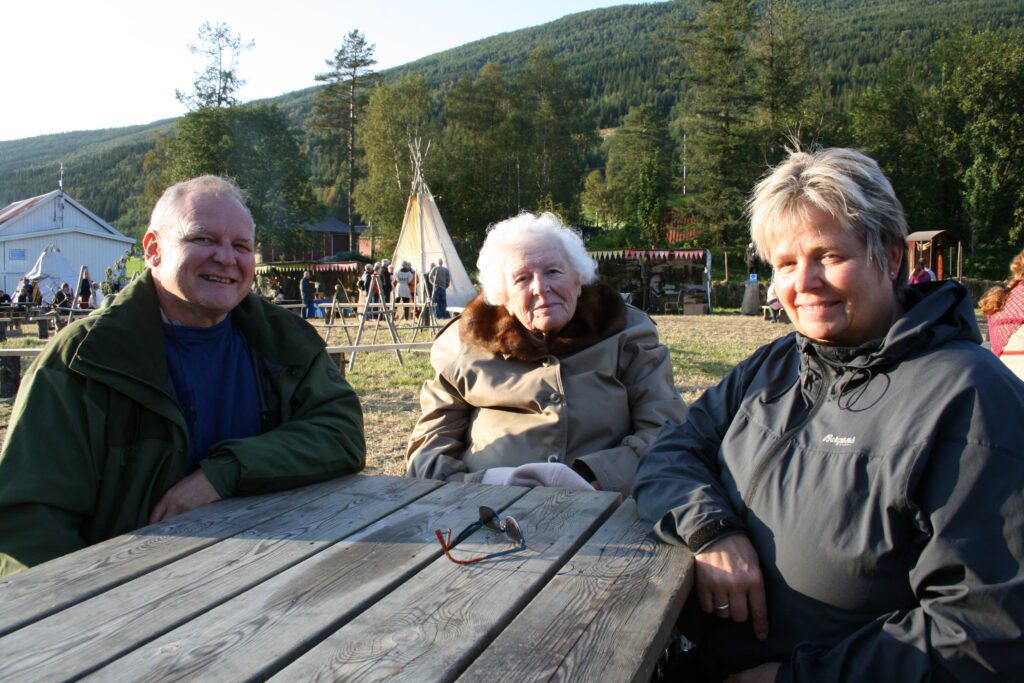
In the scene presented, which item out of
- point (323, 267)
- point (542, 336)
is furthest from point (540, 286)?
point (323, 267)

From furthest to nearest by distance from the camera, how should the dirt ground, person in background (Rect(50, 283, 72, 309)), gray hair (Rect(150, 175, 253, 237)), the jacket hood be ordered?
person in background (Rect(50, 283, 72, 309))
the dirt ground
gray hair (Rect(150, 175, 253, 237))
the jacket hood

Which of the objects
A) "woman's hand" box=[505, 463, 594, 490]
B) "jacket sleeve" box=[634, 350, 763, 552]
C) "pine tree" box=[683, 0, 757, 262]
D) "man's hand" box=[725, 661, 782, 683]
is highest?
"pine tree" box=[683, 0, 757, 262]

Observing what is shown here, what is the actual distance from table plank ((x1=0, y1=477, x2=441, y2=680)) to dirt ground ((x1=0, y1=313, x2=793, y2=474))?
10.7ft

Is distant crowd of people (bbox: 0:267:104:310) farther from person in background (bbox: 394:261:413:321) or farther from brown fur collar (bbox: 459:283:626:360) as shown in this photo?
brown fur collar (bbox: 459:283:626:360)

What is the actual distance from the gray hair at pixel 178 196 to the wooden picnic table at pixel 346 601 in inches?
38.0

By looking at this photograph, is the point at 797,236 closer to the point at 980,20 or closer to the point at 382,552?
the point at 382,552

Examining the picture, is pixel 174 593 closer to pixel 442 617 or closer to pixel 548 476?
pixel 442 617

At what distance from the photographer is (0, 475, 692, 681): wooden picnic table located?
3.95 feet

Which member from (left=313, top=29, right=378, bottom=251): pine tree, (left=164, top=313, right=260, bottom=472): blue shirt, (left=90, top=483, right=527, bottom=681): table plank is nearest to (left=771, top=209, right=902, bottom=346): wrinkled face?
(left=90, top=483, right=527, bottom=681): table plank

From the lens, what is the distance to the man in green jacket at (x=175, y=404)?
6.48ft

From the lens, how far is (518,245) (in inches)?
119

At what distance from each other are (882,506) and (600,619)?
58 centimetres

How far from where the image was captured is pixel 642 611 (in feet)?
4.66

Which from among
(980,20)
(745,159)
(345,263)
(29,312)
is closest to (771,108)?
(745,159)
